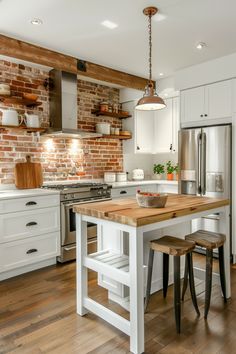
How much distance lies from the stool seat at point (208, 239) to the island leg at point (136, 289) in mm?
744

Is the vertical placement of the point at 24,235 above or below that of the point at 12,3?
below

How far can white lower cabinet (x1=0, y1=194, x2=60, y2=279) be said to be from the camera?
311 centimetres

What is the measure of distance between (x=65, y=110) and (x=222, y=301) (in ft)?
9.98

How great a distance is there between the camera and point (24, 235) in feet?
10.6

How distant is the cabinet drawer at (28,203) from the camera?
3.08 metres

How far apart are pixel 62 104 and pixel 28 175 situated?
3.61 feet

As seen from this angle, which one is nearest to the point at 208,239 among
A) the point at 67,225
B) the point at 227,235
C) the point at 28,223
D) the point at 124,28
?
the point at 227,235

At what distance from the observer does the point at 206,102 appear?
155 inches

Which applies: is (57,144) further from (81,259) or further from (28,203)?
(81,259)

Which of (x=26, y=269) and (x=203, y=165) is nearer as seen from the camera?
(x=26, y=269)

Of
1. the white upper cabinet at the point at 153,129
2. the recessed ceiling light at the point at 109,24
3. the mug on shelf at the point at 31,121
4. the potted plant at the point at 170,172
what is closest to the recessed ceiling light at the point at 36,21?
the recessed ceiling light at the point at 109,24

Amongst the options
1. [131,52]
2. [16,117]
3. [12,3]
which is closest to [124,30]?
[131,52]

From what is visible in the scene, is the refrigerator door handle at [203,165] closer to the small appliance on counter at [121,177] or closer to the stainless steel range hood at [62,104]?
the small appliance on counter at [121,177]

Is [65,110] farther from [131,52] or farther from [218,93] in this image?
[218,93]
